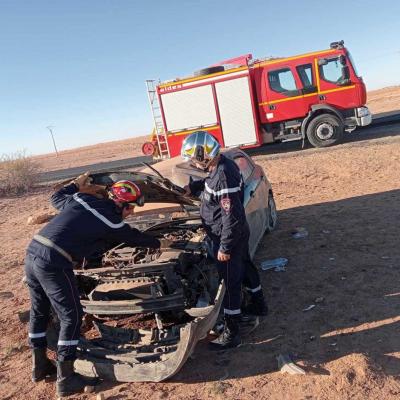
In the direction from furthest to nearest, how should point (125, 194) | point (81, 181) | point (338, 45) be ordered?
point (338, 45), point (81, 181), point (125, 194)

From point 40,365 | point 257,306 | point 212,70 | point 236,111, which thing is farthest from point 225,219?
point 212,70

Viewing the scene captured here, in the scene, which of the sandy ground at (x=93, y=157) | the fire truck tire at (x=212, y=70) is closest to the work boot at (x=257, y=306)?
the fire truck tire at (x=212, y=70)

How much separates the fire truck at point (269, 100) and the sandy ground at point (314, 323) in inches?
245

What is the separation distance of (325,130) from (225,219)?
11.5 meters

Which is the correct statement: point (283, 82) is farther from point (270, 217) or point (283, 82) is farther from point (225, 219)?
point (225, 219)

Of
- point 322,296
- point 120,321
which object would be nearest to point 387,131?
point 322,296

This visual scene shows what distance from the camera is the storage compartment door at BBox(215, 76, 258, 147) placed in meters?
14.6

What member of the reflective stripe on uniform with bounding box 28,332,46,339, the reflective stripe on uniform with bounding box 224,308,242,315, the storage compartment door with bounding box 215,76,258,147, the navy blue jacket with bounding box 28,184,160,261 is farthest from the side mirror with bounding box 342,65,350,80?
the reflective stripe on uniform with bounding box 28,332,46,339

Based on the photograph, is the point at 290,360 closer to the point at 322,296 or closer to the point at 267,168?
the point at 322,296

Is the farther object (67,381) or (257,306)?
(257,306)

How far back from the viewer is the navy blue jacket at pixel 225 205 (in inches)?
151

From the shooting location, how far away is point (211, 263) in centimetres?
423

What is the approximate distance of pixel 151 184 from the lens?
14.9ft

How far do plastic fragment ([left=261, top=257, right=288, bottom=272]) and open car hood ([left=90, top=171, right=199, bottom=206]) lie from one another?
138 centimetres
